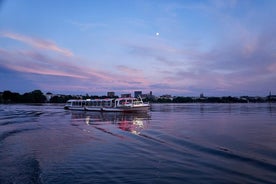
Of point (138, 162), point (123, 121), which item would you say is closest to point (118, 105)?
point (123, 121)

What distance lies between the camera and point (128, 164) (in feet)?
39.6

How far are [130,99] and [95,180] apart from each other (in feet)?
199

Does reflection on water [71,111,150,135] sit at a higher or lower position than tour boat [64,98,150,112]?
lower

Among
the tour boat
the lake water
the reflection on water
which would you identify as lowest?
the lake water

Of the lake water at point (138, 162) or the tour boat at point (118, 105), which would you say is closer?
the lake water at point (138, 162)

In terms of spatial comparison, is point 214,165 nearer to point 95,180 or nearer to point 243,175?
point 243,175

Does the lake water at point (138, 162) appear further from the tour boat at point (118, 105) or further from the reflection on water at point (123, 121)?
the tour boat at point (118, 105)

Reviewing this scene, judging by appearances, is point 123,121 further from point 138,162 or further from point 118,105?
point 118,105

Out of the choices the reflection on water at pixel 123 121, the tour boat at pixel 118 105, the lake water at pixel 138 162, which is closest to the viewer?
the lake water at pixel 138 162

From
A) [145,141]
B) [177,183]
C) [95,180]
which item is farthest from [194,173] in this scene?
[145,141]

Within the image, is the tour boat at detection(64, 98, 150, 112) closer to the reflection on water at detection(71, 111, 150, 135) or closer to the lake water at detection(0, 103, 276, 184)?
the reflection on water at detection(71, 111, 150, 135)

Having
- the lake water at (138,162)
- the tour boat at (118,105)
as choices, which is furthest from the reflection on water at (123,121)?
the tour boat at (118,105)

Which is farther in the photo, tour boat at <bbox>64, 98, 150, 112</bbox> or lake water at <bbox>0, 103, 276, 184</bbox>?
tour boat at <bbox>64, 98, 150, 112</bbox>

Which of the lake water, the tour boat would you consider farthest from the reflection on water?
Answer: the tour boat
